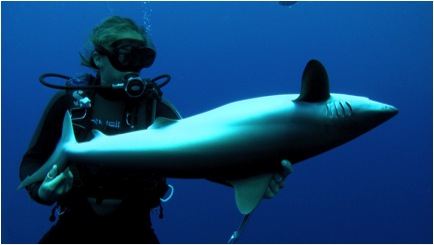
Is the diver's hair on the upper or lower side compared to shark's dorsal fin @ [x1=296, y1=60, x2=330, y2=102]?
upper

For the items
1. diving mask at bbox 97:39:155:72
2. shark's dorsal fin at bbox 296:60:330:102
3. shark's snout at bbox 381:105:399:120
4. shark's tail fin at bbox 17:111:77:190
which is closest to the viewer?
shark's dorsal fin at bbox 296:60:330:102

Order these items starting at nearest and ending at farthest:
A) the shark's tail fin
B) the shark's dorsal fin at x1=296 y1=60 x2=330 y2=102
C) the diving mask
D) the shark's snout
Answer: the shark's dorsal fin at x1=296 y1=60 x2=330 y2=102 → the shark's snout → the shark's tail fin → the diving mask

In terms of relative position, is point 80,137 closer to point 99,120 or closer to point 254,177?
point 99,120

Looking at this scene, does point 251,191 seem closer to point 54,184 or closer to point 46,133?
point 54,184

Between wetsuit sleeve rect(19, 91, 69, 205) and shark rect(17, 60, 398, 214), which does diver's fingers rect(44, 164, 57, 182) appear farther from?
wetsuit sleeve rect(19, 91, 69, 205)

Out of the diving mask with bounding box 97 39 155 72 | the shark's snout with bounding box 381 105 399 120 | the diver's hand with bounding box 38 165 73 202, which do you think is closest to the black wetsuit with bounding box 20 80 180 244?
the diving mask with bounding box 97 39 155 72

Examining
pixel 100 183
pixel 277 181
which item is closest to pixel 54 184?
pixel 100 183

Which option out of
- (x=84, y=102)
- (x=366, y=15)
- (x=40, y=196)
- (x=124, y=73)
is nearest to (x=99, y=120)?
(x=84, y=102)

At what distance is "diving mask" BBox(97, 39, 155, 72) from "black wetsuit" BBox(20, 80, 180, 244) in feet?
0.86

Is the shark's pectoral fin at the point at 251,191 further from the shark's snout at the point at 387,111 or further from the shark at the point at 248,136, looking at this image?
the shark's snout at the point at 387,111

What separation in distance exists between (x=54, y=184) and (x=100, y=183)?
579 mm

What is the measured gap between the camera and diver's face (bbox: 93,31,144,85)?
2760mm

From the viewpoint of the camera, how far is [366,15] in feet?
92.1

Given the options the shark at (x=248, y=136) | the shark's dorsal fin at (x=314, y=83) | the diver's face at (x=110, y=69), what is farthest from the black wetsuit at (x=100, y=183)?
the shark's dorsal fin at (x=314, y=83)
